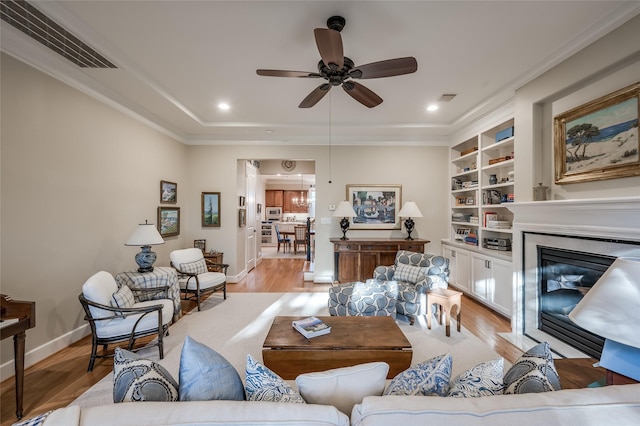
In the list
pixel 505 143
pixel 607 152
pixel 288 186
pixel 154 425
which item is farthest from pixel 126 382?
pixel 288 186

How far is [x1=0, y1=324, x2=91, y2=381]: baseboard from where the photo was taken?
2.26m

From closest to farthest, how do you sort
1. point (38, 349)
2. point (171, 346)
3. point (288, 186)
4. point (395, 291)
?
point (38, 349)
point (171, 346)
point (395, 291)
point (288, 186)

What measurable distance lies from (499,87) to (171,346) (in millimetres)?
4891

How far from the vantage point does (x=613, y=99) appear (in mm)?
2223

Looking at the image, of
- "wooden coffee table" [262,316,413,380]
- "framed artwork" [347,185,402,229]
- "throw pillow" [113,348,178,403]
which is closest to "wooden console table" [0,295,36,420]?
"throw pillow" [113,348,178,403]

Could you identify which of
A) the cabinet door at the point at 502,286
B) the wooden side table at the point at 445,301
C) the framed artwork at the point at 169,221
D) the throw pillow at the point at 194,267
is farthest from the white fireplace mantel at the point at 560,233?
the framed artwork at the point at 169,221

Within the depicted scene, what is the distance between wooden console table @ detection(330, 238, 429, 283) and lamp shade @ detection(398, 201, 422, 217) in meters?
0.49

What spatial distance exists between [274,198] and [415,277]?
8579mm

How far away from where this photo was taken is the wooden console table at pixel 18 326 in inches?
70.6

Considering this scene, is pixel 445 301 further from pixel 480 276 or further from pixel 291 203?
pixel 291 203

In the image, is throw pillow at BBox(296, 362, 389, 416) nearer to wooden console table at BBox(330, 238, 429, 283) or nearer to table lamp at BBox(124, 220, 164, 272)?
table lamp at BBox(124, 220, 164, 272)

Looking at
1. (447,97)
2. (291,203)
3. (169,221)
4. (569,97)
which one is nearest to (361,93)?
(447,97)

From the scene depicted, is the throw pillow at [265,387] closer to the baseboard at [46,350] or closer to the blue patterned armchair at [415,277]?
the blue patterned armchair at [415,277]

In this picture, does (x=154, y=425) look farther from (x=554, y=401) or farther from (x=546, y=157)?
(x=546, y=157)
